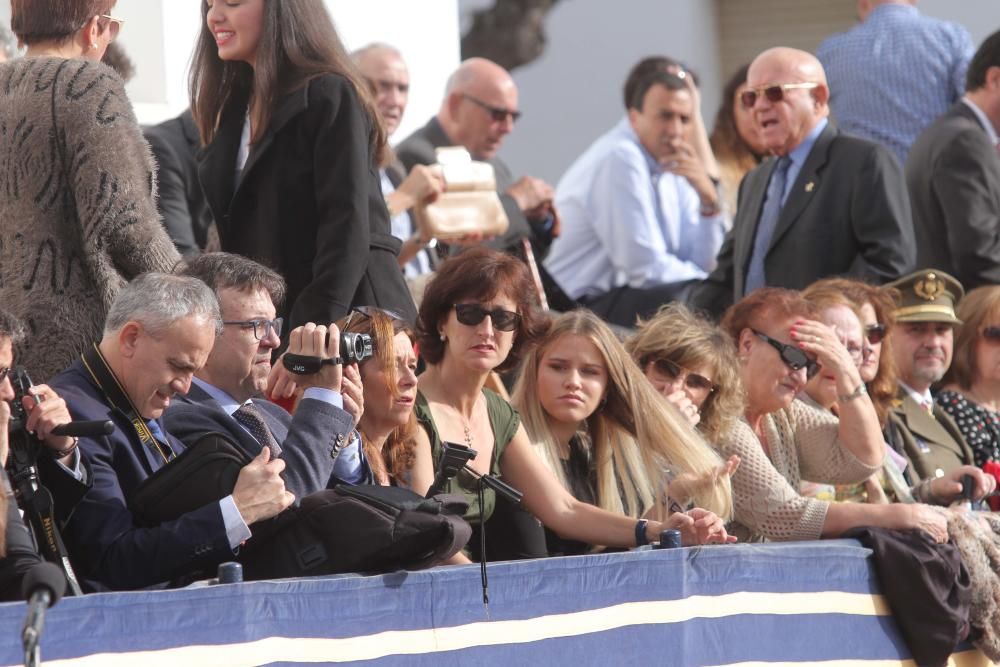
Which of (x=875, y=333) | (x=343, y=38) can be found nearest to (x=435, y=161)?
(x=343, y=38)

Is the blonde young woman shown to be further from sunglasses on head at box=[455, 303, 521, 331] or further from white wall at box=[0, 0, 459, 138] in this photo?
white wall at box=[0, 0, 459, 138]

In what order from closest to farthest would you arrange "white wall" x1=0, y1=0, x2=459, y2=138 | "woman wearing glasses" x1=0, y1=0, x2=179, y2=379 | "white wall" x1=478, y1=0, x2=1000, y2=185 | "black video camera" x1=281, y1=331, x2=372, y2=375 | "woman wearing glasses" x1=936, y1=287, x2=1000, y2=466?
1. "black video camera" x1=281, y1=331, x2=372, y2=375
2. "woman wearing glasses" x1=0, y1=0, x2=179, y2=379
3. "white wall" x1=0, y1=0, x2=459, y2=138
4. "woman wearing glasses" x1=936, y1=287, x2=1000, y2=466
5. "white wall" x1=478, y1=0, x2=1000, y2=185

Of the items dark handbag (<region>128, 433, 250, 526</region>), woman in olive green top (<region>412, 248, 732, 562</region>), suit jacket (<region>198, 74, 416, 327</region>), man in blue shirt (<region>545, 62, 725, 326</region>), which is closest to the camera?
dark handbag (<region>128, 433, 250, 526</region>)

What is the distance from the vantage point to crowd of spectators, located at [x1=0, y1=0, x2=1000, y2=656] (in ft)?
14.0

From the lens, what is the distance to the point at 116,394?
163 inches

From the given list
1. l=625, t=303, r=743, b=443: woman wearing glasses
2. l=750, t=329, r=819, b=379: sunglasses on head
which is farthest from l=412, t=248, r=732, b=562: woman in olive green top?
l=750, t=329, r=819, b=379: sunglasses on head

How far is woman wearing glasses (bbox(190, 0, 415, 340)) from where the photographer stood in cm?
506

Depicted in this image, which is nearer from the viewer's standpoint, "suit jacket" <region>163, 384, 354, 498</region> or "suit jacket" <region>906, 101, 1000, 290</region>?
"suit jacket" <region>163, 384, 354, 498</region>

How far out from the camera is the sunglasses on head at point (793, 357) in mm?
6223

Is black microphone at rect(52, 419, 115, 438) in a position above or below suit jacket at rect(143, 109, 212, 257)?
above

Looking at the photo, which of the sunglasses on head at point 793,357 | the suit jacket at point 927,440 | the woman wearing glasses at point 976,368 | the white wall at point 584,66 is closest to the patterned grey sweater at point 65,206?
the sunglasses on head at point 793,357

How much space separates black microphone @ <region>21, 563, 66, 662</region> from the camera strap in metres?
1.33

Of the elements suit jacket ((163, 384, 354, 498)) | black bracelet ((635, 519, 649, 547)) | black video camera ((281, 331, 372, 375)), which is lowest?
black bracelet ((635, 519, 649, 547))

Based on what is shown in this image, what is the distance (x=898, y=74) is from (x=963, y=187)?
0.98 meters
